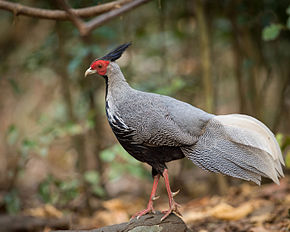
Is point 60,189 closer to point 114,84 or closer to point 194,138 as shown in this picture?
point 114,84

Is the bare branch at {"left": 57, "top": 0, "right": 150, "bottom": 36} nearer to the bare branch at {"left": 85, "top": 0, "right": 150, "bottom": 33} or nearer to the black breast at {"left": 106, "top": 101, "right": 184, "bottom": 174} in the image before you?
the bare branch at {"left": 85, "top": 0, "right": 150, "bottom": 33}

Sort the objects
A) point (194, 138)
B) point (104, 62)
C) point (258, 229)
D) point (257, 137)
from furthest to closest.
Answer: point (258, 229)
point (104, 62)
point (194, 138)
point (257, 137)

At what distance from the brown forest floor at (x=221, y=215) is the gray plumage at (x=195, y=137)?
98cm

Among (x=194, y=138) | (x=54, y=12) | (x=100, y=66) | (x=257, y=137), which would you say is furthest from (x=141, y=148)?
(x=54, y=12)

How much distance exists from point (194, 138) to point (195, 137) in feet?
0.05

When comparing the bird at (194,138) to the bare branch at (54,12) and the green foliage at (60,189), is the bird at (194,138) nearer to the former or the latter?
the bare branch at (54,12)

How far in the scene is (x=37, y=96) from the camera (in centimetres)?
1181

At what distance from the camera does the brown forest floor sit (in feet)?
14.7

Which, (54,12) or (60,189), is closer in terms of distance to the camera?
(54,12)

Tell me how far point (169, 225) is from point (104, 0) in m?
3.11

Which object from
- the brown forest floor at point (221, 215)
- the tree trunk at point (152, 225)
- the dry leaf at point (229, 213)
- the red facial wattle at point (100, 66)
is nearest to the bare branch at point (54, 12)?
the red facial wattle at point (100, 66)

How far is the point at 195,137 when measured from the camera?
352 cm

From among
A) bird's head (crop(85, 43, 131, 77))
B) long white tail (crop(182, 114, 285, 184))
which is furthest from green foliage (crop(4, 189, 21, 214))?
long white tail (crop(182, 114, 285, 184))

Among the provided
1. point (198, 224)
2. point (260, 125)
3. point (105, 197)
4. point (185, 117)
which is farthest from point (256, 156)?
point (105, 197)
